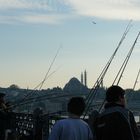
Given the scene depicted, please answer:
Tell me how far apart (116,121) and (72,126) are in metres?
0.44

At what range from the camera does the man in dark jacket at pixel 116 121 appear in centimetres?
592

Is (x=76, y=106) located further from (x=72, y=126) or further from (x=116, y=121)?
(x=116, y=121)

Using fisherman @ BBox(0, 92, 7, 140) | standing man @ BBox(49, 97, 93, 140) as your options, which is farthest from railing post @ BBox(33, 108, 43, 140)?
standing man @ BBox(49, 97, 93, 140)

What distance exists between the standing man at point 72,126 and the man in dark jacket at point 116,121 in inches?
7.4

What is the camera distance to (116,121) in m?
5.96

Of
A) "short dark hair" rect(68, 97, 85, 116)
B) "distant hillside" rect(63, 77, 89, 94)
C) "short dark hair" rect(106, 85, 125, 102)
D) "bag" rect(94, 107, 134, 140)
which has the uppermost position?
"distant hillside" rect(63, 77, 89, 94)

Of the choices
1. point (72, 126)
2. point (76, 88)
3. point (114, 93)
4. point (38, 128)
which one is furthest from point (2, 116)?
point (76, 88)

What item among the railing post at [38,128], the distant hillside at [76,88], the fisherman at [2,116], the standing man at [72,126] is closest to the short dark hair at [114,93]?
the standing man at [72,126]

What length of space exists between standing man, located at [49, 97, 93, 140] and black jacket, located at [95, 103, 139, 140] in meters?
0.20

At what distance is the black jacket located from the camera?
19.4ft

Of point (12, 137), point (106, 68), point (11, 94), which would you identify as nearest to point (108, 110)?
point (106, 68)

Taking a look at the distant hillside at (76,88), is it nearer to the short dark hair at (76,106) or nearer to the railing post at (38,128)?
the railing post at (38,128)

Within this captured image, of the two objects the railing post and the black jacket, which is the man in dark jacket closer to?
the black jacket

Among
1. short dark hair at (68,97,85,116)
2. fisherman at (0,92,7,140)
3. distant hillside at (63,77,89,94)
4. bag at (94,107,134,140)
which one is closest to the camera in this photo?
bag at (94,107,134,140)
